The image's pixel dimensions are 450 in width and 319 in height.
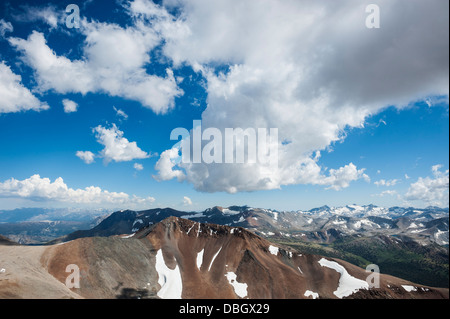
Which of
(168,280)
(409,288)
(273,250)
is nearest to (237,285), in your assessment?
(168,280)

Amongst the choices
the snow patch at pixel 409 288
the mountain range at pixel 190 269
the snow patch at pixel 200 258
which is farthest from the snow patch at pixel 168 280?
the snow patch at pixel 409 288

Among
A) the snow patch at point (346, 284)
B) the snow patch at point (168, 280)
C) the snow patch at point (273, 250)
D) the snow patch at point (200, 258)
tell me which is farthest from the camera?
the snow patch at point (273, 250)

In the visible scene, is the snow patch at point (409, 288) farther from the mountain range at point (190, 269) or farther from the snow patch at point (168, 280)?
the snow patch at point (168, 280)

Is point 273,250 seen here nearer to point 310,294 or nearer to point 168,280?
point 310,294

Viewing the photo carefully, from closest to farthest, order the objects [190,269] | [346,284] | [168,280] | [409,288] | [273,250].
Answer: [168,280], [346,284], [409,288], [190,269], [273,250]
